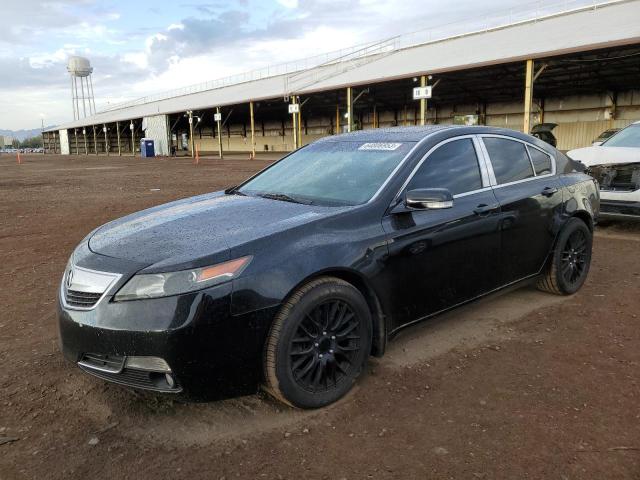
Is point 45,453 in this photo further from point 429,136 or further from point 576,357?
point 576,357

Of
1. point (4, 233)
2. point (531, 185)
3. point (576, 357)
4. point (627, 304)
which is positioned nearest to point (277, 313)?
point (576, 357)

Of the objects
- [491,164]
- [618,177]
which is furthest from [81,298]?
[618,177]

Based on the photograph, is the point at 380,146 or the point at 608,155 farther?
the point at 608,155

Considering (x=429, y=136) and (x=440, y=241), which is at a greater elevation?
(x=429, y=136)

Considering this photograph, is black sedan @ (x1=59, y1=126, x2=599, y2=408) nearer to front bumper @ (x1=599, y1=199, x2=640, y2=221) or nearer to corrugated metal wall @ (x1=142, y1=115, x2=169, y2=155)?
front bumper @ (x1=599, y1=199, x2=640, y2=221)

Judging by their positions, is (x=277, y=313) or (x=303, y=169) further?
(x=303, y=169)

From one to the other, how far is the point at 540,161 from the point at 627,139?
4.38 m

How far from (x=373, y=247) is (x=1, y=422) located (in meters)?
2.29

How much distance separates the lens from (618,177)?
7094mm

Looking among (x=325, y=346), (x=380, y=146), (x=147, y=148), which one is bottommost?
(x=325, y=346)

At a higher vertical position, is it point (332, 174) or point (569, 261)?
point (332, 174)

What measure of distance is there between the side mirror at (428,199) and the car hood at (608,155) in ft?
17.0

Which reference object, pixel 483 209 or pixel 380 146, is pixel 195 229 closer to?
pixel 380 146

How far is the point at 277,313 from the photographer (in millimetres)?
2711
